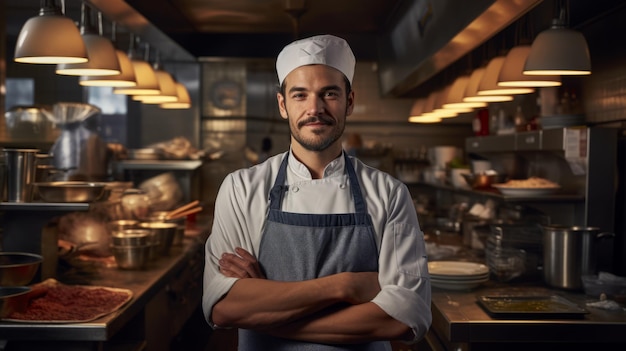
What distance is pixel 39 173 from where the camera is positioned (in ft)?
12.5

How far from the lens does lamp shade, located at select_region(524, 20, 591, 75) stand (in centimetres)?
335

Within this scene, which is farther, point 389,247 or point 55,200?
point 55,200

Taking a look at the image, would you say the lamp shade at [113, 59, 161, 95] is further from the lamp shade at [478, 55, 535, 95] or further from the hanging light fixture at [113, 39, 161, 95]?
the lamp shade at [478, 55, 535, 95]

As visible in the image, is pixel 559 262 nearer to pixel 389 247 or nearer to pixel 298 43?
pixel 389 247

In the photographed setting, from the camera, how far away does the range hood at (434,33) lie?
3528mm

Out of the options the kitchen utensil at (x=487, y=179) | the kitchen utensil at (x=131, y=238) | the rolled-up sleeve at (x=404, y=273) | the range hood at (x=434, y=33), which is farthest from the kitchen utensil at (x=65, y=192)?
the kitchen utensil at (x=487, y=179)

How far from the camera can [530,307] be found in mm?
3201

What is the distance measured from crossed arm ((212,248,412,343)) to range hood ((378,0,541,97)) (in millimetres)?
1716

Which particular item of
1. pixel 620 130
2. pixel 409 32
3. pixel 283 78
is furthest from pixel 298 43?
pixel 409 32

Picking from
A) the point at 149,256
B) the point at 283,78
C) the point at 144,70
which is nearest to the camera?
the point at 283,78

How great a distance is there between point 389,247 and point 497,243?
2050mm

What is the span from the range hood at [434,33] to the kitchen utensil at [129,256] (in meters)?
2.07

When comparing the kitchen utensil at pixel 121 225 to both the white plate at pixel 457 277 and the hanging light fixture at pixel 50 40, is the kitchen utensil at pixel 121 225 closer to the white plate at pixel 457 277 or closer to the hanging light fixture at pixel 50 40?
the hanging light fixture at pixel 50 40

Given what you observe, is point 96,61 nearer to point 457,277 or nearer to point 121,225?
point 121,225
